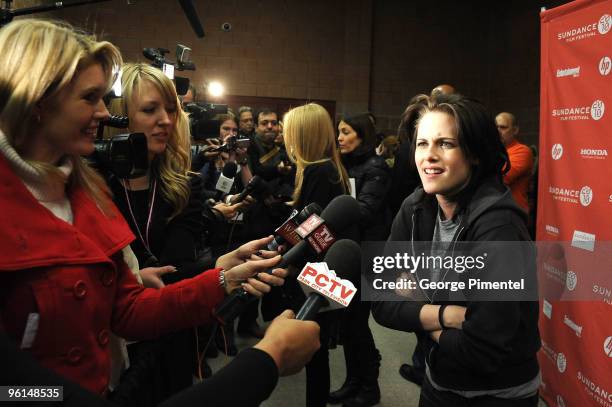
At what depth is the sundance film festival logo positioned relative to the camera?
7.38 feet

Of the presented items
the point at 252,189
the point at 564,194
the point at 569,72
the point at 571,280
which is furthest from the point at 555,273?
the point at 252,189

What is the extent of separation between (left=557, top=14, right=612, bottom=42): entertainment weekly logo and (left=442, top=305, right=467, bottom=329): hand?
1.44 m

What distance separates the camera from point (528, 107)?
7.11 meters

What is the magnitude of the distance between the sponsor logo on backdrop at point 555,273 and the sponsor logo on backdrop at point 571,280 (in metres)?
0.02

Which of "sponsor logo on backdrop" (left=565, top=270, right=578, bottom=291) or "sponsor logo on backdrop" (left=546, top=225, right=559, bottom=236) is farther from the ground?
"sponsor logo on backdrop" (left=546, top=225, right=559, bottom=236)

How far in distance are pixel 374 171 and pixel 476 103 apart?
1.27 meters

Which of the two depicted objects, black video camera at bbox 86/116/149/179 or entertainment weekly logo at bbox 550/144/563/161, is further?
entertainment weekly logo at bbox 550/144/563/161

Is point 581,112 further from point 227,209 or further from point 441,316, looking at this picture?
point 227,209

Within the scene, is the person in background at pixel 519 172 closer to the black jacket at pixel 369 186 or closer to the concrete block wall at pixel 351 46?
the black jacket at pixel 369 186

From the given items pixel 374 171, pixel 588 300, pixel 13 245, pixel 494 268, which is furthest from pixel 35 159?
pixel 588 300

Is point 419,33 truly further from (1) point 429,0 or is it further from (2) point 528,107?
(2) point 528,107

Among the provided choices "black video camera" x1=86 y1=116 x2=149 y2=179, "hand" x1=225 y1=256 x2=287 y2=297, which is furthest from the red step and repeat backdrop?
"black video camera" x1=86 y1=116 x2=149 y2=179

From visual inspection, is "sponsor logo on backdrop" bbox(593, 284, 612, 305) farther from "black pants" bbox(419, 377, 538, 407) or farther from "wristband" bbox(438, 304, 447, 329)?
"wristband" bbox(438, 304, 447, 329)

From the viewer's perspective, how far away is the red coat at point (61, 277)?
2.44 ft
